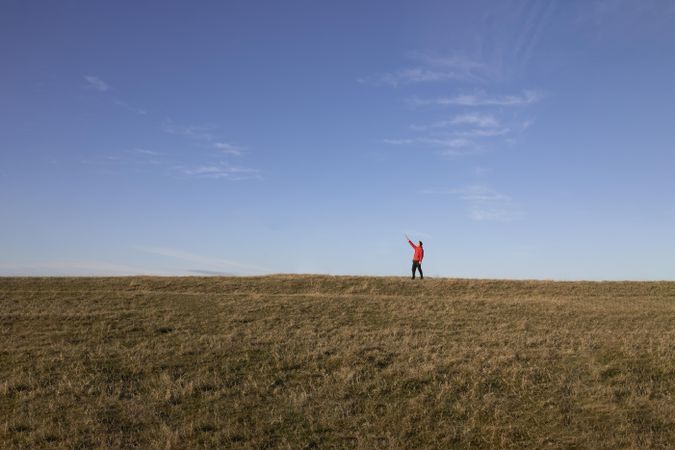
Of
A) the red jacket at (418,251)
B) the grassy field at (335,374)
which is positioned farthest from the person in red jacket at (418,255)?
the grassy field at (335,374)

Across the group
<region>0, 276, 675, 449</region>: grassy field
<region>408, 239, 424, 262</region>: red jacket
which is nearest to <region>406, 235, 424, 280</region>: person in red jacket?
<region>408, 239, 424, 262</region>: red jacket

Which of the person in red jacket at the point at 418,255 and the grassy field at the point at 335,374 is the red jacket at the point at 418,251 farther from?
the grassy field at the point at 335,374

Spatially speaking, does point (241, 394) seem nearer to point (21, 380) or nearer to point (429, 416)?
point (429, 416)

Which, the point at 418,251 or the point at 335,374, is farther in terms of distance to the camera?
the point at 418,251

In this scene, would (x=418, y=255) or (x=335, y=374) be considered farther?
(x=418, y=255)

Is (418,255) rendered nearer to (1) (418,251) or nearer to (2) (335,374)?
(1) (418,251)

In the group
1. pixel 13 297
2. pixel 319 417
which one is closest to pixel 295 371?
pixel 319 417

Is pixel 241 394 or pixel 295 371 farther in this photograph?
pixel 295 371

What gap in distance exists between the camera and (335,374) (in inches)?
536

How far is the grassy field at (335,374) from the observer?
32.9ft

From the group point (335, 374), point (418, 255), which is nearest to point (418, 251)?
point (418, 255)

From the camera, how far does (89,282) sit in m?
32.7

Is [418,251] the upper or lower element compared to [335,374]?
upper

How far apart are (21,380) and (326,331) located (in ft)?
32.2
